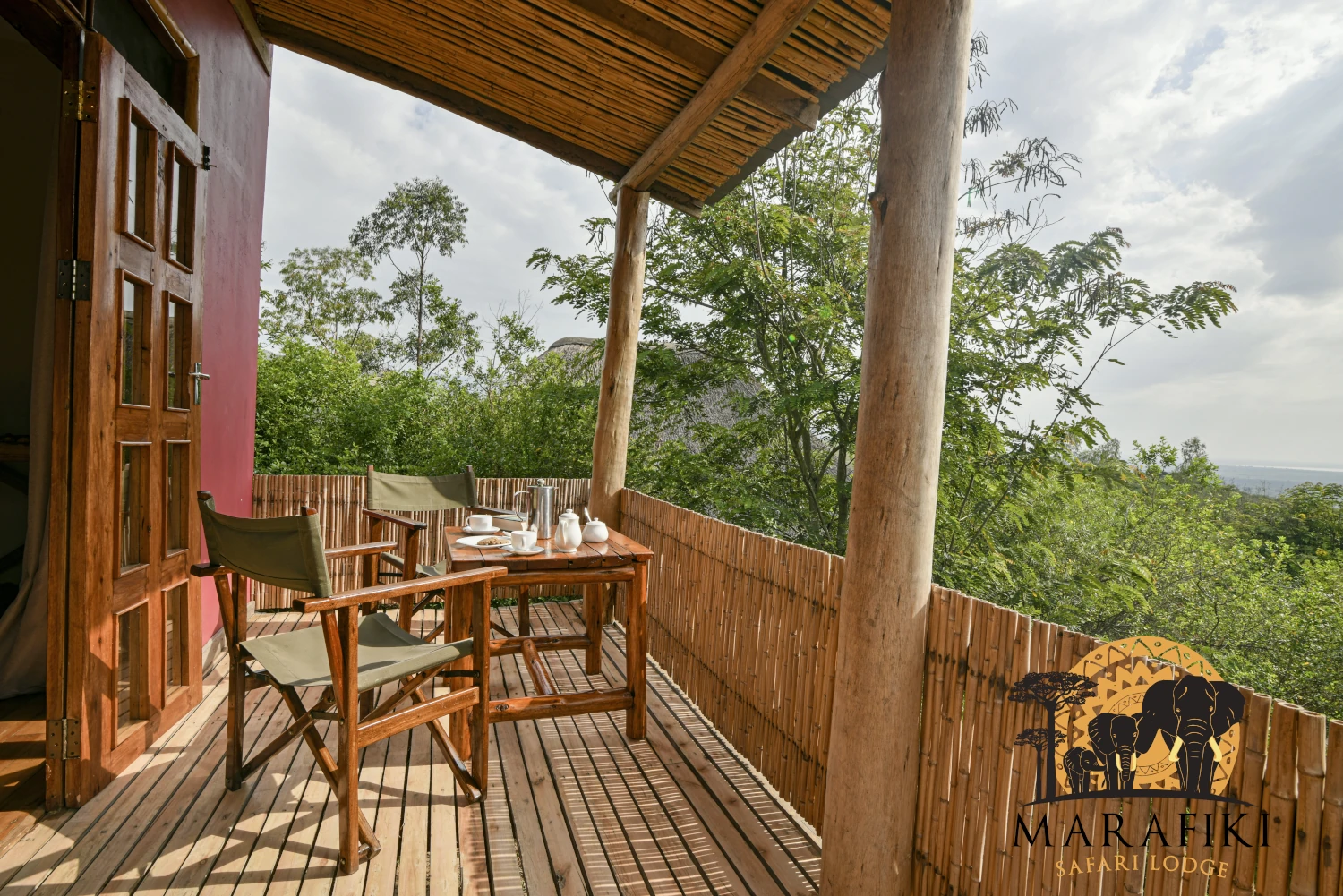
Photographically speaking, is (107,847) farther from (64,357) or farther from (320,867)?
(64,357)

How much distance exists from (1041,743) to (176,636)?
3.23m

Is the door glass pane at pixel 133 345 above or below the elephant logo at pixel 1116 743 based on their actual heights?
above

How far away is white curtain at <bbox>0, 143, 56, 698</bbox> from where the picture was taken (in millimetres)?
2719

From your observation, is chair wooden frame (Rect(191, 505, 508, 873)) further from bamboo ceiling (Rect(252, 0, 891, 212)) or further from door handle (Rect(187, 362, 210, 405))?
bamboo ceiling (Rect(252, 0, 891, 212))

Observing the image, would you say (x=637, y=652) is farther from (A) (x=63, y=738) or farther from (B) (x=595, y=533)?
(A) (x=63, y=738)

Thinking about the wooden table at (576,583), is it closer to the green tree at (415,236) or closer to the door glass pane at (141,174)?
the door glass pane at (141,174)

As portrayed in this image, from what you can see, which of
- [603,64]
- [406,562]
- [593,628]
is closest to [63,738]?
[406,562]

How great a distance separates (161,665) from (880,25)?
372 centimetres

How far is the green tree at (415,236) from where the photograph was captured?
19.2m

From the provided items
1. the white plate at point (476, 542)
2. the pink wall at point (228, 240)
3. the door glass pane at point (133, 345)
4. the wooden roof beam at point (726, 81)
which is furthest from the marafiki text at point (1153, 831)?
the pink wall at point (228, 240)

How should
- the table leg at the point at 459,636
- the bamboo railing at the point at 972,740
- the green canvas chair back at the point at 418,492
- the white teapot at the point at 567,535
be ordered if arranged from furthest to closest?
the green canvas chair back at the point at 418,492, the white teapot at the point at 567,535, the table leg at the point at 459,636, the bamboo railing at the point at 972,740

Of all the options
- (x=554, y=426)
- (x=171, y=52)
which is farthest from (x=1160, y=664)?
(x=554, y=426)

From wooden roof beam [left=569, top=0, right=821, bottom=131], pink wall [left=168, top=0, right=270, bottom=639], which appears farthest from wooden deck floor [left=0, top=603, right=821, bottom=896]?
wooden roof beam [left=569, top=0, right=821, bottom=131]

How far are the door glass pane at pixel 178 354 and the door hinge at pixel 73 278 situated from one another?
23.0 inches
